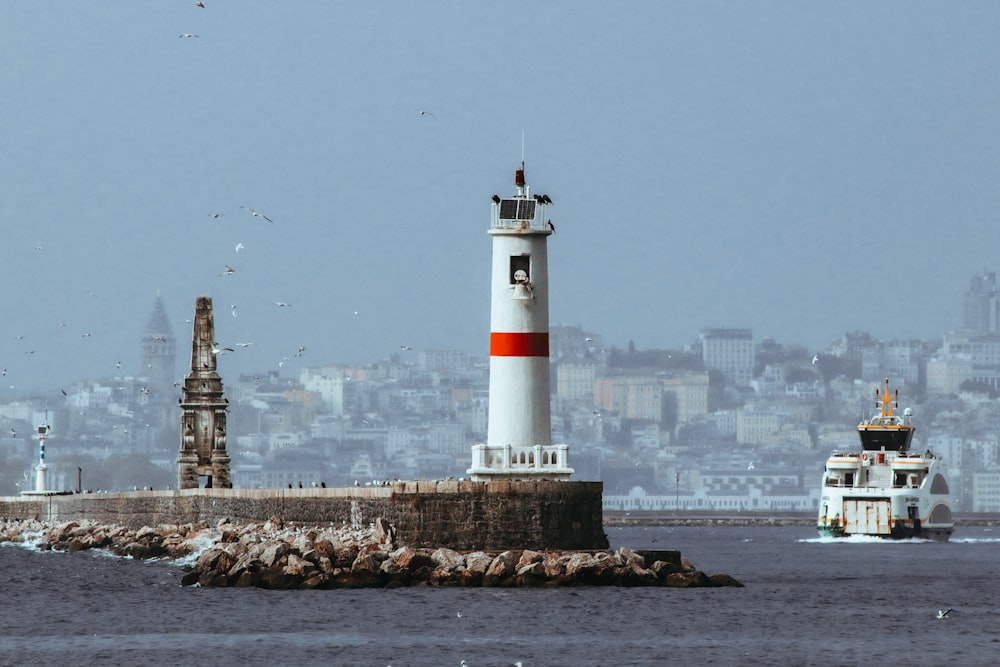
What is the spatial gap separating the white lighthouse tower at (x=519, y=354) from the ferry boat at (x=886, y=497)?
48.3 metres

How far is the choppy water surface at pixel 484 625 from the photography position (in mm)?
32062

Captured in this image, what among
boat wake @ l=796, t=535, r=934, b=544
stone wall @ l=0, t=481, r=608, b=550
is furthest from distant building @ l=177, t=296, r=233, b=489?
boat wake @ l=796, t=535, r=934, b=544

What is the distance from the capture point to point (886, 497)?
85.1 meters

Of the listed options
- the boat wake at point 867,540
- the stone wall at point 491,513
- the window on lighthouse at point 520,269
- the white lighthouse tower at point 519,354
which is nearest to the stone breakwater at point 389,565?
the stone wall at point 491,513

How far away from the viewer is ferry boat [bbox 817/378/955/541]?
279ft

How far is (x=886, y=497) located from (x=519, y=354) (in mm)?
49091

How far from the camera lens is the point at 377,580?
126 feet

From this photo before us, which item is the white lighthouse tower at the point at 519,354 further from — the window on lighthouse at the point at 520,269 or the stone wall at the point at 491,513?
the stone wall at the point at 491,513

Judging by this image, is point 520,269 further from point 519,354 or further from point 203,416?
point 203,416

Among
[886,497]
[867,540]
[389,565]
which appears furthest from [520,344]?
[867,540]

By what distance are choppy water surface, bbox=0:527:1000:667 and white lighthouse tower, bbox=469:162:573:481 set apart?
228 centimetres

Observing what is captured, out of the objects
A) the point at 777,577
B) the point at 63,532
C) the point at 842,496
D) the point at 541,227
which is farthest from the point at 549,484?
the point at 842,496

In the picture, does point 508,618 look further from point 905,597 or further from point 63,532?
point 63,532

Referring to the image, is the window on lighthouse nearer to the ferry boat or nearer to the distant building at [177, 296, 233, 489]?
the distant building at [177, 296, 233, 489]
